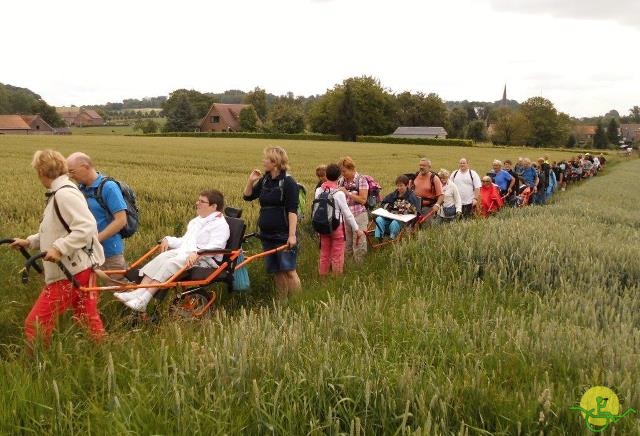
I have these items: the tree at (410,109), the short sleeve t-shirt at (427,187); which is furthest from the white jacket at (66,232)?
the tree at (410,109)

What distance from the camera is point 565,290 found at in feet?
16.5

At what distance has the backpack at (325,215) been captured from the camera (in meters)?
7.05

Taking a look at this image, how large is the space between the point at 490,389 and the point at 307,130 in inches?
3864

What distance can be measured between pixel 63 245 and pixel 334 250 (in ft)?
12.9

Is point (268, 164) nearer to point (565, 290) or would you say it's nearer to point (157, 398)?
point (565, 290)

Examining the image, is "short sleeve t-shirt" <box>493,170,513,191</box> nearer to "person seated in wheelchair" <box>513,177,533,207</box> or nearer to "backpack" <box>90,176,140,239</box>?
"person seated in wheelchair" <box>513,177,533,207</box>

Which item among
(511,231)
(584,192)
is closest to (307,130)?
(584,192)

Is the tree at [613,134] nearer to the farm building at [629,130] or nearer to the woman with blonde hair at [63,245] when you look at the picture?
the farm building at [629,130]

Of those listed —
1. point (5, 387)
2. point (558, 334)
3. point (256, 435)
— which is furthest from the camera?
point (558, 334)

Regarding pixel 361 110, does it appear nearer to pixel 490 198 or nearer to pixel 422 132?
pixel 422 132

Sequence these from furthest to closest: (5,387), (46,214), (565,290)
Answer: (565,290)
(46,214)
(5,387)

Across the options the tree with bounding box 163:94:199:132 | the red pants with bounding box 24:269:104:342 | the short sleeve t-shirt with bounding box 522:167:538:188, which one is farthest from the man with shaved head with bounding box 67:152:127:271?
the tree with bounding box 163:94:199:132

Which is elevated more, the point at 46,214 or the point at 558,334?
the point at 46,214

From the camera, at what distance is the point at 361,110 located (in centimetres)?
9388
